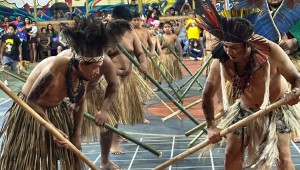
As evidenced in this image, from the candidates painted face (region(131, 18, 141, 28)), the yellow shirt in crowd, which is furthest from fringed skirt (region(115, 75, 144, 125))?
the yellow shirt in crowd

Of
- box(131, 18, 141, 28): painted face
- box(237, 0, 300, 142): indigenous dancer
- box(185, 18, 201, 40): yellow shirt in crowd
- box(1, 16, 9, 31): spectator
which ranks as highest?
box(237, 0, 300, 142): indigenous dancer

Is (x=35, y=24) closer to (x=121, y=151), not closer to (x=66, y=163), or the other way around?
(x=121, y=151)

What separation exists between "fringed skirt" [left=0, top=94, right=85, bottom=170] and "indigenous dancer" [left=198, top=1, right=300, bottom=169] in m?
0.91

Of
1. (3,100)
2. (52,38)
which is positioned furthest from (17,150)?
(52,38)

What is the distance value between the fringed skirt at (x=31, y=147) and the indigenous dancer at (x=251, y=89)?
908 mm

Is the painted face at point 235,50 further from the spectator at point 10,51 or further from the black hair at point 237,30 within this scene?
the spectator at point 10,51

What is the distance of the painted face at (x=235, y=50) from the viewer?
2.94 metres

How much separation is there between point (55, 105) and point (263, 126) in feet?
4.24

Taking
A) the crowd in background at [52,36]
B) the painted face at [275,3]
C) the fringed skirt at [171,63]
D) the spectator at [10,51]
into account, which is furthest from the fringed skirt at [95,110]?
the crowd in background at [52,36]

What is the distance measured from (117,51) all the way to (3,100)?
4248mm

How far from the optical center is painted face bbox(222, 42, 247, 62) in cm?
294

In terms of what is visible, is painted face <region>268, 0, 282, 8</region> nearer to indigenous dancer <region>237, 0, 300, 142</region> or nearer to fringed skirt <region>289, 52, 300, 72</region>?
indigenous dancer <region>237, 0, 300, 142</region>

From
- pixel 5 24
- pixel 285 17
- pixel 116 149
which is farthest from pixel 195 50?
pixel 285 17

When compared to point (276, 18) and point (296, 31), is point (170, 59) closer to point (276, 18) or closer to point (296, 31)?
point (296, 31)
